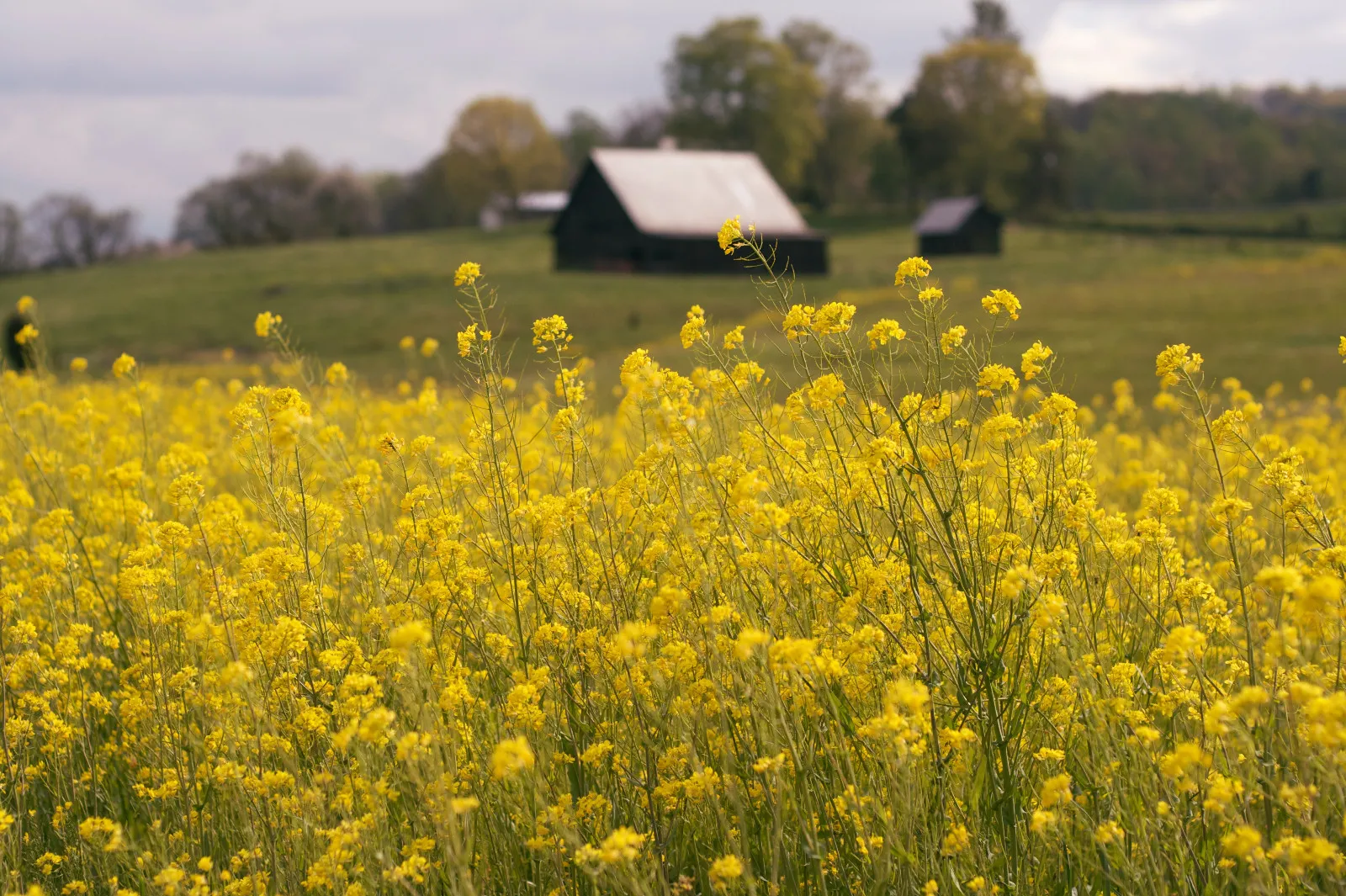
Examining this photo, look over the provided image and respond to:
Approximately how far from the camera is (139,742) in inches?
158

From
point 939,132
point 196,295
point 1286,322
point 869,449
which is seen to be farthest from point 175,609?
point 939,132

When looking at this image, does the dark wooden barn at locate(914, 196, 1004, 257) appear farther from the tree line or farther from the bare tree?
the bare tree

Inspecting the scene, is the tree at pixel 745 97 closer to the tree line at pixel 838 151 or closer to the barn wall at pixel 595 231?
the tree line at pixel 838 151

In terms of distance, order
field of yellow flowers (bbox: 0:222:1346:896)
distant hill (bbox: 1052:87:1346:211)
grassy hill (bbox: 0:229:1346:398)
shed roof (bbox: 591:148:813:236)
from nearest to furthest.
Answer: field of yellow flowers (bbox: 0:222:1346:896) < grassy hill (bbox: 0:229:1346:398) < shed roof (bbox: 591:148:813:236) < distant hill (bbox: 1052:87:1346:211)

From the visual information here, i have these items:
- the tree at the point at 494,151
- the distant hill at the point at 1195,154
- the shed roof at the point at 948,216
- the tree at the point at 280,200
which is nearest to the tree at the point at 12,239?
the tree at the point at 280,200

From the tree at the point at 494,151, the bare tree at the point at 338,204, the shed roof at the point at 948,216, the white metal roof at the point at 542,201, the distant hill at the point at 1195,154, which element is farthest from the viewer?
the bare tree at the point at 338,204

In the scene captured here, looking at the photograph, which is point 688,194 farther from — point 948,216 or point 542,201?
point 542,201

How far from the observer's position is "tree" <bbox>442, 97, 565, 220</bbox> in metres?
75.9

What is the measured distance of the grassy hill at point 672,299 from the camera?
78.2 ft

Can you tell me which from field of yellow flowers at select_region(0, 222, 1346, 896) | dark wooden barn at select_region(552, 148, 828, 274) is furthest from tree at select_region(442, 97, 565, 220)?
field of yellow flowers at select_region(0, 222, 1346, 896)

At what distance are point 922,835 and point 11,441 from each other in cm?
826

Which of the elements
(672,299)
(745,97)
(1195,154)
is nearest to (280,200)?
(745,97)

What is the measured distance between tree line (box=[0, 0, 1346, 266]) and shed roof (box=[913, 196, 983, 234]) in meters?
14.6

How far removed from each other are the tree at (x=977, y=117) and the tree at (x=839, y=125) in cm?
787
